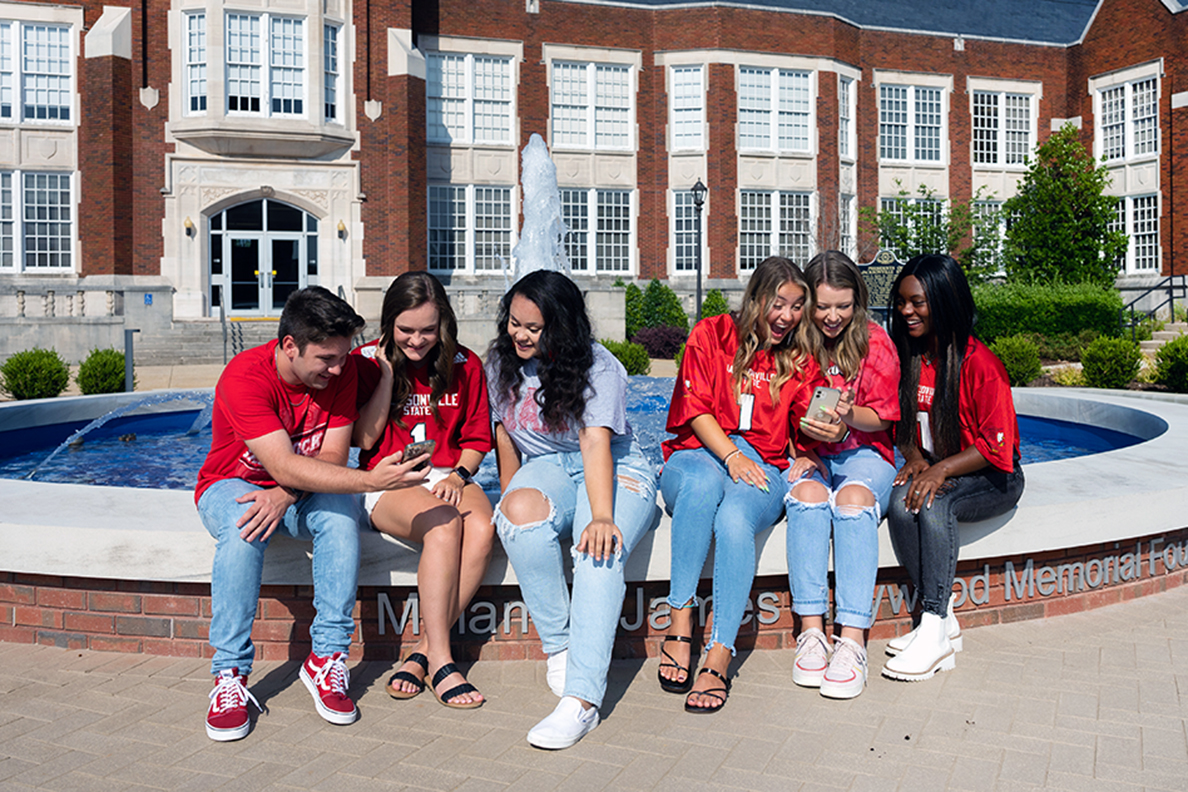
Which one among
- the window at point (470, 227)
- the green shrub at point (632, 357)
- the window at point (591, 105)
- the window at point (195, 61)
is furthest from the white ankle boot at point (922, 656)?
the window at point (591, 105)

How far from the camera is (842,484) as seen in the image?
172 inches

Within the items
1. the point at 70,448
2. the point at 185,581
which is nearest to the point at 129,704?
the point at 185,581

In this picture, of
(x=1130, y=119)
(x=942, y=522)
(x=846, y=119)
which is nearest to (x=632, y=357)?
(x=942, y=522)

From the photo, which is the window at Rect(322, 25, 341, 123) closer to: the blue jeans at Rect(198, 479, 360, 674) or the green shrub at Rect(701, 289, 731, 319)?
the green shrub at Rect(701, 289, 731, 319)

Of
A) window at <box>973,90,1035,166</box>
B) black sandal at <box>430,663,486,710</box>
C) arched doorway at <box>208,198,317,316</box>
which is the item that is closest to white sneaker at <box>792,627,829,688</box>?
black sandal at <box>430,663,486,710</box>

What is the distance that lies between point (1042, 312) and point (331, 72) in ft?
61.2

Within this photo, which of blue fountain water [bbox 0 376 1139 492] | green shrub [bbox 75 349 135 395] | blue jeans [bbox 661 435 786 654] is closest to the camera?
blue jeans [bbox 661 435 786 654]

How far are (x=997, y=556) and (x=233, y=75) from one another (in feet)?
85.4

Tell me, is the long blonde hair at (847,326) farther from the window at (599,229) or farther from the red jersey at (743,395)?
the window at (599,229)

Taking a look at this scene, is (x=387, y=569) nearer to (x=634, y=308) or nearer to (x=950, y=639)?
(x=950, y=639)

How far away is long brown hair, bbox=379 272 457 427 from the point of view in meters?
4.18

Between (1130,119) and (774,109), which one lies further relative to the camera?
(1130,119)

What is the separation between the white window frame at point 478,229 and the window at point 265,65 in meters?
5.02

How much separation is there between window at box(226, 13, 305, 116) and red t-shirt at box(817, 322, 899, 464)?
25263mm
